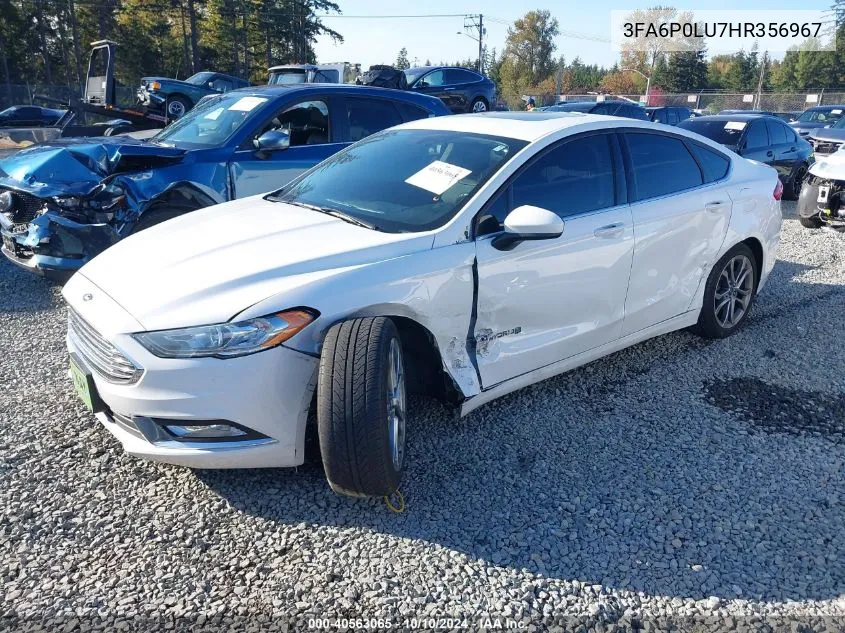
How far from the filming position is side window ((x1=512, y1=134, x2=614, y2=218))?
350 cm

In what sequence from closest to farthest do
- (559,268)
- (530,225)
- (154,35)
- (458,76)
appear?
(530,225), (559,268), (458,76), (154,35)

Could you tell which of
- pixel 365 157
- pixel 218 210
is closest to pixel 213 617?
pixel 218 210

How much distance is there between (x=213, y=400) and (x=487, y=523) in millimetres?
1251

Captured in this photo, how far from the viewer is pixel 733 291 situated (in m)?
4.88

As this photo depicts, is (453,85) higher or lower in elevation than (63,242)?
higher

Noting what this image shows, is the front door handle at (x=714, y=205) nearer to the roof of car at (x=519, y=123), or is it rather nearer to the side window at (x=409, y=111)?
the roof of car at (x=519, y=123)

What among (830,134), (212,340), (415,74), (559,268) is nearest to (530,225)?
(559,268)

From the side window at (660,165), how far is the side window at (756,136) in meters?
7.26

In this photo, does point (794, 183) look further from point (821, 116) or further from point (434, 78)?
point (821, 116)

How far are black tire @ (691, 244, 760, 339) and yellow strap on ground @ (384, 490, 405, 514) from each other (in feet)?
9.19

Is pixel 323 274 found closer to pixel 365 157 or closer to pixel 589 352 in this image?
pixel 365 157

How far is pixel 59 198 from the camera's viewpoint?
17.0 ft

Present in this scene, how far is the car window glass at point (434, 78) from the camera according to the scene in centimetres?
1799

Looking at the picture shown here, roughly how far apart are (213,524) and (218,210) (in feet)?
6.33
